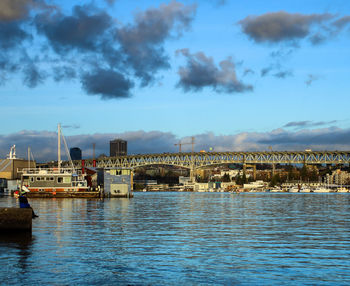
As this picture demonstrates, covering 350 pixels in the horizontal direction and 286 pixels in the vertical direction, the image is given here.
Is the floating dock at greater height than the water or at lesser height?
greater

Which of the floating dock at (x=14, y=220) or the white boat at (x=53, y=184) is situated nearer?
the floating dock at (x=14, y=220)

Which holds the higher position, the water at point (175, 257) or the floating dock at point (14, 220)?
the floating dock at point (14, 220)

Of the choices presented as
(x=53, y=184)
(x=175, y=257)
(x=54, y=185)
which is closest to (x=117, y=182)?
(x=54, y=185)

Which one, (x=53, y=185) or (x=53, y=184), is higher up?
(x=53, y=184)

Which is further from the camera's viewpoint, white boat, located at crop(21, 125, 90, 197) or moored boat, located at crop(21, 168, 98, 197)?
white boat, located at crop(21, 125, 90, 197)

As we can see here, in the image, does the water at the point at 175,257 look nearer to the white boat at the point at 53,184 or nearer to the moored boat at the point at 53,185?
the moored boat at the point at 53,185

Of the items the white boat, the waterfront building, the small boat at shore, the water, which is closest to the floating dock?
the water

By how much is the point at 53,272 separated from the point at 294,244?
1269cm

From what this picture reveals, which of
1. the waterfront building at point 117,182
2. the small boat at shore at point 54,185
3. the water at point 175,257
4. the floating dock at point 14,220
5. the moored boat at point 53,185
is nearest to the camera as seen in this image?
the water at point 175,257

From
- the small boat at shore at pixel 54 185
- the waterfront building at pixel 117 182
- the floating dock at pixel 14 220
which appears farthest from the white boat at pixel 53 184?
the floating dock at pixel 14 220

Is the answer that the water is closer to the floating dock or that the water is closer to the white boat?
the floating dock

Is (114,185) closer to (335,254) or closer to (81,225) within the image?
(81,225)

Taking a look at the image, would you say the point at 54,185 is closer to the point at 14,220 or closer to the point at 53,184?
the point at 53,184

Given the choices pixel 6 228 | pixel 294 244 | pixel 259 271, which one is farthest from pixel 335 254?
pixel 6 228
